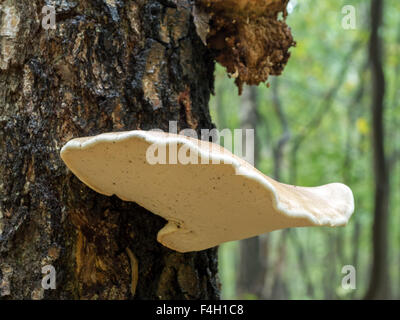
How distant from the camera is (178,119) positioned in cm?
194

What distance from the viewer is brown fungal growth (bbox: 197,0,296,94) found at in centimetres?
A: 215

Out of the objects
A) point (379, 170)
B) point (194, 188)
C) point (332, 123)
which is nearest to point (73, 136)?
point (194, 188)

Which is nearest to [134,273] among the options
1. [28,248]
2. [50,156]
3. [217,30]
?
[28,248]

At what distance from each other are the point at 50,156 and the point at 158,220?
53 centimetres

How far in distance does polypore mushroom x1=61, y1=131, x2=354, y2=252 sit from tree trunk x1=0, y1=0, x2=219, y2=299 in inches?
6.0

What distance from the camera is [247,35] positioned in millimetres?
2211

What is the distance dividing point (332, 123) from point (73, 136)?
Answer: 18.6 m

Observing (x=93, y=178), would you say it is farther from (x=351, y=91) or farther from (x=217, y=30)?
(x=351, y=91)

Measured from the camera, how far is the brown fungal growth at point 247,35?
2152 millimetres
